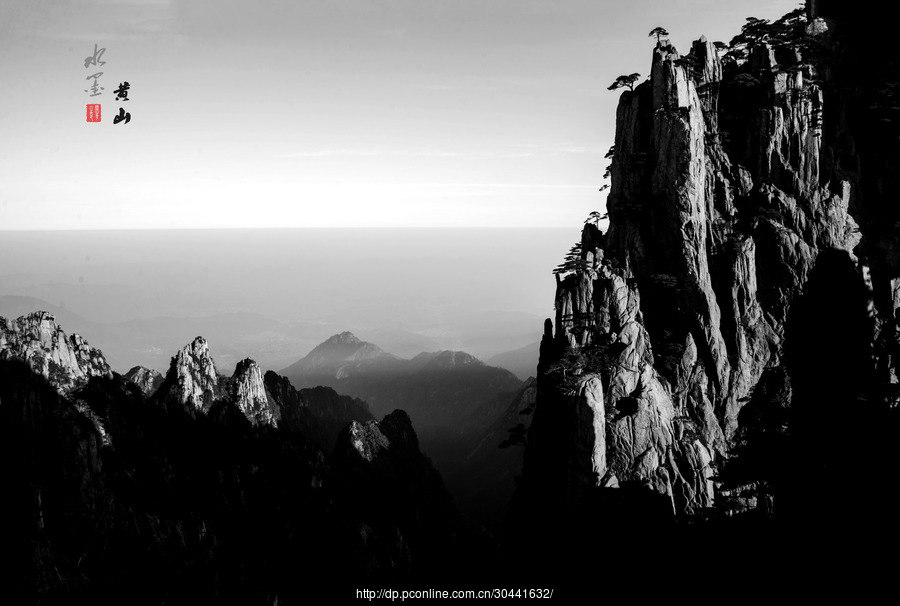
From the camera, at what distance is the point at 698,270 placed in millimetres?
52750

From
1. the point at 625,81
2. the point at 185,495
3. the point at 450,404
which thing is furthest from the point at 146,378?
the point at 625,81

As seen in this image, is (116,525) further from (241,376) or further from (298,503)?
(241,376)

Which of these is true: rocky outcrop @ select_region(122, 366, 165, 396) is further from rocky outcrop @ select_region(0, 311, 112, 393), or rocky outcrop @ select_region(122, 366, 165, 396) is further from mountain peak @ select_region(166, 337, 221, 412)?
rocky outcrop @ select_region(0, 311, 112, 393)

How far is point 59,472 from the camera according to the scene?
5388 cm

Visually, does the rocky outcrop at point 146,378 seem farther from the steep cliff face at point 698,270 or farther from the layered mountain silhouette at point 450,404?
the steep cliff face at point 698,270

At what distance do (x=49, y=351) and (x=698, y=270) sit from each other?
7580cm

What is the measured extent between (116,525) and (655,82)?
68.5 metres

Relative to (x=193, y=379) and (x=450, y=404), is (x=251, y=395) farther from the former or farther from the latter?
(x=450, y=404)

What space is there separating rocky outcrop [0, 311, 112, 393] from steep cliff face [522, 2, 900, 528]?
57881 mm

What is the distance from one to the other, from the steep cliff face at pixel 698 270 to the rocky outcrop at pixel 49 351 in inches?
2279

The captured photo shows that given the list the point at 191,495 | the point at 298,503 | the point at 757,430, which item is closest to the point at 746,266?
the point at 757,430

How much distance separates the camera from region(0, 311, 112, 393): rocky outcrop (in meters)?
62.7

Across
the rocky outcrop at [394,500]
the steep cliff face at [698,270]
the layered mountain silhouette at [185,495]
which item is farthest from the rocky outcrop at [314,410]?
the steep cliff face at [698,270]

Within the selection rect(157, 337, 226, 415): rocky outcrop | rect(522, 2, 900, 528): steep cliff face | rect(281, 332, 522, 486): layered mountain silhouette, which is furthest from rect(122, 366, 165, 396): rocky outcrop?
rect(522, 2, 900, 528): steep cliff face
